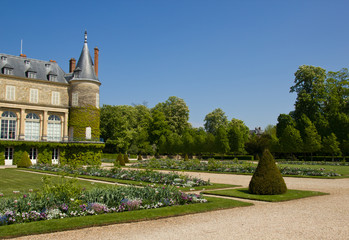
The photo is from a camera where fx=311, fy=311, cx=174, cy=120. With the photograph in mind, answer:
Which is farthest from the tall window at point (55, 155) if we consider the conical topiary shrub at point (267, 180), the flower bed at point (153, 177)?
the conical topiary shrub at point (267, 180)

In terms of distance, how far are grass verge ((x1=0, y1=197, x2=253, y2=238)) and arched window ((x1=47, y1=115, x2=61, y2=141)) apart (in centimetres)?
3036

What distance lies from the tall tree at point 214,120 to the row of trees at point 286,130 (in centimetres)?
1444

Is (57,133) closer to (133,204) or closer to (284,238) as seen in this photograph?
(133,204)

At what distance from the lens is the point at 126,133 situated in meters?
55.5

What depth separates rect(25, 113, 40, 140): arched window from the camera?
3466cm

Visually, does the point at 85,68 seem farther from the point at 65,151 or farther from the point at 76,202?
the point at 76,202

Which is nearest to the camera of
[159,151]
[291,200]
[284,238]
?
[284,238]

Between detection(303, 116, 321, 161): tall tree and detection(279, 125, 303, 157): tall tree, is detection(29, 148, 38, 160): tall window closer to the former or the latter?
detection(279, 125, 303, 157): tall tree

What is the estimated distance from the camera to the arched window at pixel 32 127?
34656 millimetres

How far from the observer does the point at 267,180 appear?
463 inches

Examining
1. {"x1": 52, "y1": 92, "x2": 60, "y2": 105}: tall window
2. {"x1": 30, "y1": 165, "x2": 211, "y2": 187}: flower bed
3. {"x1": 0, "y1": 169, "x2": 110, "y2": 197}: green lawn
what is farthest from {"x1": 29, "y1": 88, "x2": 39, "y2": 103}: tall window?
{"x1": 0, "y1": 169, "x2": 110, "y2": 197}: green lawn

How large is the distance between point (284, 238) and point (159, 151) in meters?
54.7

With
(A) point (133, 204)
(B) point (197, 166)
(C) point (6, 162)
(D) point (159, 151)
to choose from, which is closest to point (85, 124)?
(C) point (6, 162)

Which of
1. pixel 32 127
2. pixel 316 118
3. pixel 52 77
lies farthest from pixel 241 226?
pixel 316 118
